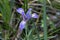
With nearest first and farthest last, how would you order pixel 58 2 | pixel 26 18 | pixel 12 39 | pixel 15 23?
1. pixel 26 18
2. pixel 12 39
3. pixel 15 23
4. pixel 58 2

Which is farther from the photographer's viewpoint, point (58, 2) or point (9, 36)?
point (58, 2)

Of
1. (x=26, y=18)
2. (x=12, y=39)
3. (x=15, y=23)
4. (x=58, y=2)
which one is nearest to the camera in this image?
(x=26, y=18)

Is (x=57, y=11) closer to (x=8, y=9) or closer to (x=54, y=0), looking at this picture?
(x=54, y=0)

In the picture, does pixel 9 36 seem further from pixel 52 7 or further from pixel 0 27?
pixel 52 7

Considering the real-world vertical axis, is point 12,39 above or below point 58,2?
below

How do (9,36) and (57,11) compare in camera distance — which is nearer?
(9,36)

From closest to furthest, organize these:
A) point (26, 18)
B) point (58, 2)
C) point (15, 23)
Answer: point (26, 18)
point (15, 23)
point (58, 2)

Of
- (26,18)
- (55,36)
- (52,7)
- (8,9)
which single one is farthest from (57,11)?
(26,18)

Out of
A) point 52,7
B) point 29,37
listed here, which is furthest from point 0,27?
point 52,7

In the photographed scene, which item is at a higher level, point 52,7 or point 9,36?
point 52,7
